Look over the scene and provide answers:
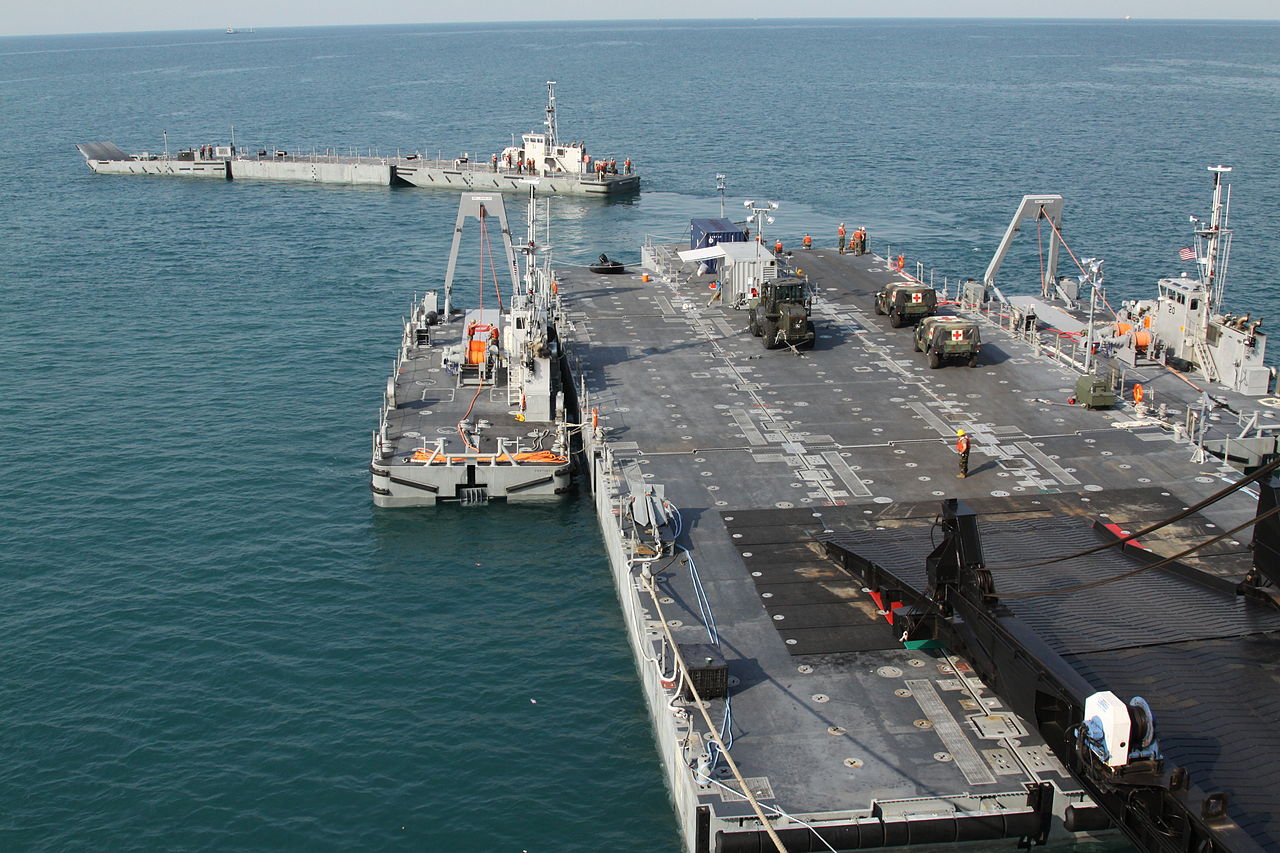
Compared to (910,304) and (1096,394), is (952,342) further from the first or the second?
(1096,394)

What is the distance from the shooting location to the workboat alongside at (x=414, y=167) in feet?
458

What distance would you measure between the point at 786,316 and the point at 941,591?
3316cm

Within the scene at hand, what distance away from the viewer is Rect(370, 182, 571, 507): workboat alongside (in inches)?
2066

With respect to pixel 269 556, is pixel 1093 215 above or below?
above

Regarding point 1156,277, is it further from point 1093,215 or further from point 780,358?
point 780,358

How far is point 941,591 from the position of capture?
114ft

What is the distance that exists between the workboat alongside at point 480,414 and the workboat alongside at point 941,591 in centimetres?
214

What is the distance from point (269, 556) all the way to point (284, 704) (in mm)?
11632

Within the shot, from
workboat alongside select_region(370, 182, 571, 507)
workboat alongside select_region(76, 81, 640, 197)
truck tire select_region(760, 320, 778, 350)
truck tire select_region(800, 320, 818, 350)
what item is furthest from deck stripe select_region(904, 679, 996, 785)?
workboat alongside select_region(76, 81, 640, 197)

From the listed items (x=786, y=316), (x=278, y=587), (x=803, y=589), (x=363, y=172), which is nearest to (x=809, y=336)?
(x=786, y=316)

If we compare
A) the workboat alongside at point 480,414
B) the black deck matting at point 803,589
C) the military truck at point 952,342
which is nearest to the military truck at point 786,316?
the military truck at point 952,342

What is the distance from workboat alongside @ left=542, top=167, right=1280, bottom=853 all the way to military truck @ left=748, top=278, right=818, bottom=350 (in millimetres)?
271

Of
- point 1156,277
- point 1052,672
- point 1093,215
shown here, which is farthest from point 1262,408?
point 1093,215

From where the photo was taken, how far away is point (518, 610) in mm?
45188
